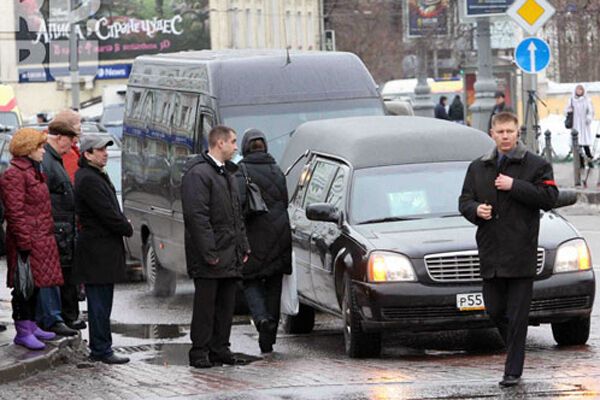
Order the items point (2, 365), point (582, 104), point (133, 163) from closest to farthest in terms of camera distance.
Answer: point (2, 365)
point (133, 163)
point (582, 104)

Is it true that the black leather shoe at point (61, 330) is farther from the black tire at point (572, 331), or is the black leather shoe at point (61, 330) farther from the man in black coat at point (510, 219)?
the man in black coat at point (510, 219)

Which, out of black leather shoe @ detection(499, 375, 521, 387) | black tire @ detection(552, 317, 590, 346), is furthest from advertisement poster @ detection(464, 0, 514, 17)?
black leather shoe @ detection(499, 375, 521, 387)

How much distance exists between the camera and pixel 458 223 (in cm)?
1331

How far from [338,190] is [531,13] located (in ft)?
→ 49.2

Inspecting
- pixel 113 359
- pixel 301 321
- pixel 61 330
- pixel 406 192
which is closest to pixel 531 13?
pixel 301 321

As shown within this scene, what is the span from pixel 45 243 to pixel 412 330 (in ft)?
8.94

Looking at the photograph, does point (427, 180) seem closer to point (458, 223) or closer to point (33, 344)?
point (458, 223)

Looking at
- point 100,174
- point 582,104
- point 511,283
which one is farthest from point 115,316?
point 582,104

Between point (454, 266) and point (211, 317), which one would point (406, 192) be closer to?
point (454, 266)

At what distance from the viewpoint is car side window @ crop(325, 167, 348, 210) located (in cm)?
1392

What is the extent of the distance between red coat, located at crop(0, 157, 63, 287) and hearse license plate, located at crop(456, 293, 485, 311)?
2.91 m

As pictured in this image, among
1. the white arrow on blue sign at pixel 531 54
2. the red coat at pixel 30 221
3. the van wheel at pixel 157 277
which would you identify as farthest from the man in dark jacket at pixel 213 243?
the white arrow on blue sign at pixel 531 54

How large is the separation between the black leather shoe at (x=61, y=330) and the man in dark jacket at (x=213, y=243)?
136cm

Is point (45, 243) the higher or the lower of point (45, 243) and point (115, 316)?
the higher
